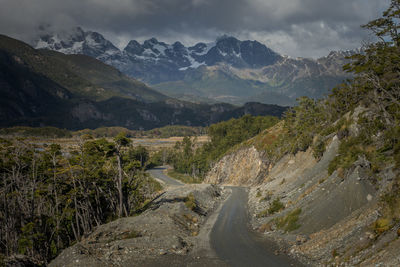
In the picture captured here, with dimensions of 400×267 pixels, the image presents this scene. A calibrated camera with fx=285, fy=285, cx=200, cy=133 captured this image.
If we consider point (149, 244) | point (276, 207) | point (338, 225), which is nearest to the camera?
point (338, 225)

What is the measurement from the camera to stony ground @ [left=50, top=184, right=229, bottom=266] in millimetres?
28547

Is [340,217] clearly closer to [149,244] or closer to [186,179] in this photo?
[149,244]

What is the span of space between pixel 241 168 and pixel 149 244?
256ft

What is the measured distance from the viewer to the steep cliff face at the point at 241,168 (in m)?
96.9

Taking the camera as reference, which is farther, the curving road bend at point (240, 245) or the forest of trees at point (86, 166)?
the forest of trees at point (86, 166)

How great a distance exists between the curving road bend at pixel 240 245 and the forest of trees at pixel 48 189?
1826 cm

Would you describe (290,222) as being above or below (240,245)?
above

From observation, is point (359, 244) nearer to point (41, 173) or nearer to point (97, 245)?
point (97, 245)

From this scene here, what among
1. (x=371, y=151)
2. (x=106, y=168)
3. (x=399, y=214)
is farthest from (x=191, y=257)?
(x=106, y=168)

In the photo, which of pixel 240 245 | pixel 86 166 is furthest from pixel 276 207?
pixel 86 166

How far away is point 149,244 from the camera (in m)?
33.8

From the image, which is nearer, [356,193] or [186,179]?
[356,193]

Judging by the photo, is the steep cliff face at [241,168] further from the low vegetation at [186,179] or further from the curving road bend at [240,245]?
the curving road bend at [240,245]

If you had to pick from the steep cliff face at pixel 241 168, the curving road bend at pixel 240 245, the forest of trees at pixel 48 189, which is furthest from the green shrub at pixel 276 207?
the steep cliff face at pixel 241 168
